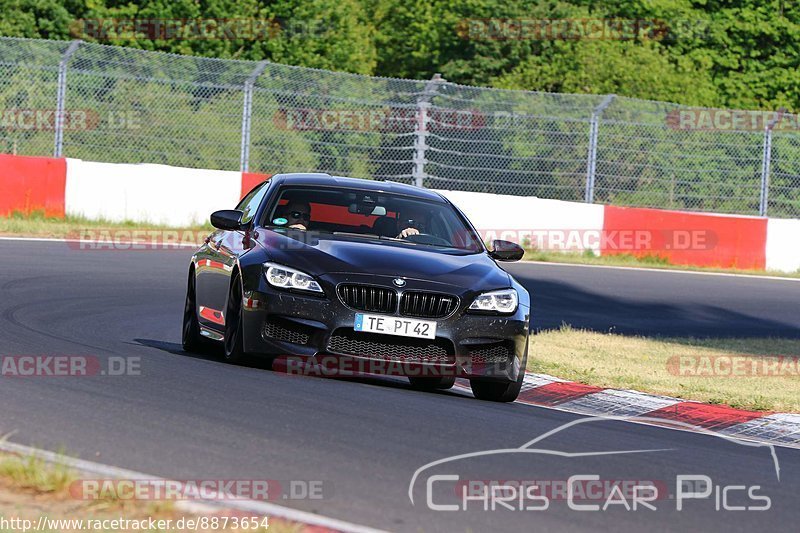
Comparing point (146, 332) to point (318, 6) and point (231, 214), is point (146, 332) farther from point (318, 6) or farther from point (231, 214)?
point (318, 6)

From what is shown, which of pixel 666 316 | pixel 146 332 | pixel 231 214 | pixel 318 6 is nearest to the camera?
pixel 231 214

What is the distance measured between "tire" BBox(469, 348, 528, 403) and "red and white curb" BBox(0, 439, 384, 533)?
13.2ft

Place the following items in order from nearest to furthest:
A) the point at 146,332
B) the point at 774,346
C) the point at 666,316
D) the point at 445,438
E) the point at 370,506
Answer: the point at 370,506 < the point at 445,438 < the point at 146,332 < the point at 774,346 < the point at 666,316

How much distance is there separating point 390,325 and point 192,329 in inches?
92.2

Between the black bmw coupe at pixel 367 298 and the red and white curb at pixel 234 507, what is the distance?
10.2 ft

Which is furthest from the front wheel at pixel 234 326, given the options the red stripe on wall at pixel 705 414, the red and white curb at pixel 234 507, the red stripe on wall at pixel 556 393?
the red and white curb at pixel 234 507

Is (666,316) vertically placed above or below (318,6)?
below

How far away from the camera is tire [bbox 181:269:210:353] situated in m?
10.5

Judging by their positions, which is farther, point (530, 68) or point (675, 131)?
point (530, 68)

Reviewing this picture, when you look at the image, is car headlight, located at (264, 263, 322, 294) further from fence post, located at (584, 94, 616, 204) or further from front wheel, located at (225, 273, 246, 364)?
fence post, located at (584, 94, 616, 204)

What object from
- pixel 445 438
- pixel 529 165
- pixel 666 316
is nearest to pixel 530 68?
pixel 529 165

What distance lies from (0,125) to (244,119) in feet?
12.9

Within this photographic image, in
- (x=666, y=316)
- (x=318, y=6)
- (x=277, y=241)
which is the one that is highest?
(x=318, y=6)

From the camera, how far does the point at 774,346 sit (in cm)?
1491
